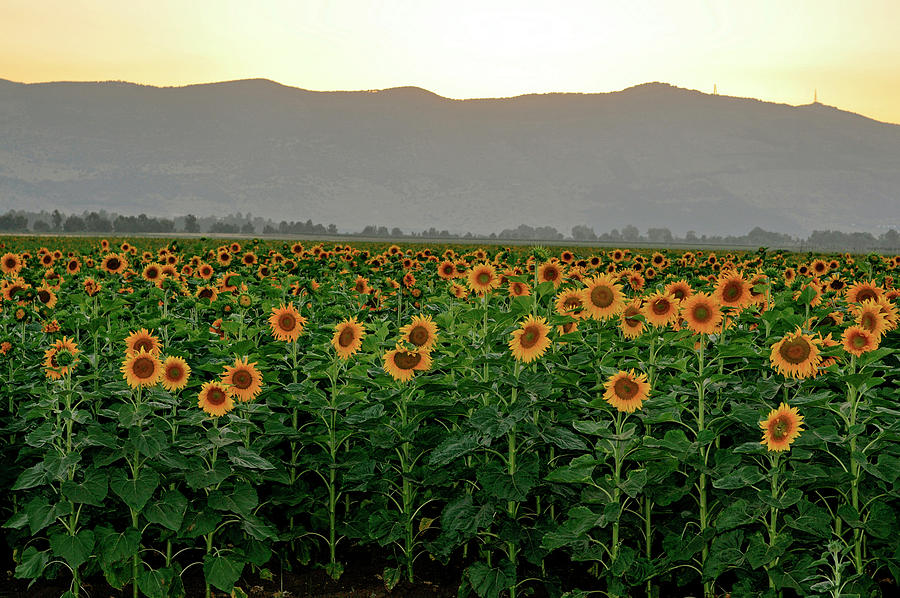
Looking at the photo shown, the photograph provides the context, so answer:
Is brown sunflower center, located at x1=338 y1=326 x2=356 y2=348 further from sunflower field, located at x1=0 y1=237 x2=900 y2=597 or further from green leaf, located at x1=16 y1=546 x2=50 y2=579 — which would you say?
green leaf, located at x1=16 y1=546 x2=50 y2=579

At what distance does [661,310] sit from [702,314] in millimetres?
356

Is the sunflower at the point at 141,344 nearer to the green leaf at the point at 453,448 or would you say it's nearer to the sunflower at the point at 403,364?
the sunflower at the point at 403,364

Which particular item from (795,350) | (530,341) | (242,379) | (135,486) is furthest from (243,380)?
(795,350)

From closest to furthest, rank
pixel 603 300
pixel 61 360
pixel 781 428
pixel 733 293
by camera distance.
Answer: pixel 781 428, pixel 61 360, pixel 733 293, pixel 603 300

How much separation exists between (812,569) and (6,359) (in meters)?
7.12

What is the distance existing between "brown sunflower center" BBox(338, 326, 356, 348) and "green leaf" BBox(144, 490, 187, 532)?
5.29 feet

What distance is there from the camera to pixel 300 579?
661 cm

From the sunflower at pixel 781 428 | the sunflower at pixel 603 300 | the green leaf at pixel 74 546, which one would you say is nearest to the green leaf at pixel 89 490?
the green leaf at pixel 74 546

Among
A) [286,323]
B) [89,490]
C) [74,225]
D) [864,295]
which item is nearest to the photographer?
[89,490]

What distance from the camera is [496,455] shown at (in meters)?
6.17

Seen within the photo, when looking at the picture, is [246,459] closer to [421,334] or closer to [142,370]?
[142,370]

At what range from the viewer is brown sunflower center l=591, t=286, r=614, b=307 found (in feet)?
22.0

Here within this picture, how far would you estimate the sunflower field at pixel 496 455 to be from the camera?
549cm

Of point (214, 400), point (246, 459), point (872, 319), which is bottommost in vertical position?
point (246, 459)
